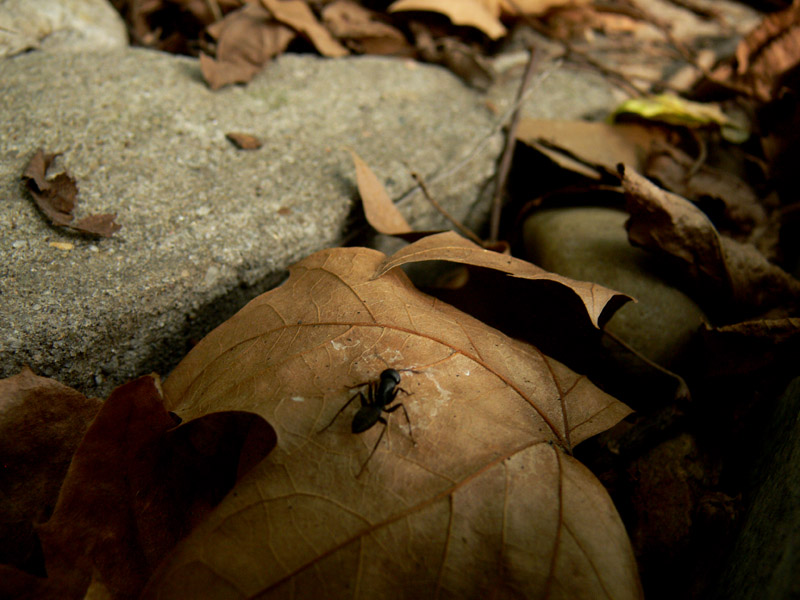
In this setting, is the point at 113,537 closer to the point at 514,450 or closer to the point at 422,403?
the point at 422,403

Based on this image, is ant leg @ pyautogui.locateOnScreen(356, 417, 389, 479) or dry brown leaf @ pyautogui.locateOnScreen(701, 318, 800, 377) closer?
ant leg @ pyautogui.locateOnScreen(356, 417, 389, 479)

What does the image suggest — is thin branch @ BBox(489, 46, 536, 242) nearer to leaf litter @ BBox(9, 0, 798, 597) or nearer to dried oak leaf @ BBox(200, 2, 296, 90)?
leaf litter @ BBox(9, 0, 798, 597)

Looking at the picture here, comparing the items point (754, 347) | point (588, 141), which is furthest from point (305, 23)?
point (754, 347)

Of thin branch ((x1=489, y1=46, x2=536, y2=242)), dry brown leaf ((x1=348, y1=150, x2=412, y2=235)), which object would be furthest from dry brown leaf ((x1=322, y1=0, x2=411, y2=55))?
dry brown leaf ((x1=348, y1=150, x2=412, y2=235))

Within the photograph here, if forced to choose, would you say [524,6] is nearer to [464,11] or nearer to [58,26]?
[464,11]

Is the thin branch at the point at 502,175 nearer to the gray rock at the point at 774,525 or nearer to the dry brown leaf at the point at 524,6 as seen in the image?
the dry brown leaf at the point at 524,6

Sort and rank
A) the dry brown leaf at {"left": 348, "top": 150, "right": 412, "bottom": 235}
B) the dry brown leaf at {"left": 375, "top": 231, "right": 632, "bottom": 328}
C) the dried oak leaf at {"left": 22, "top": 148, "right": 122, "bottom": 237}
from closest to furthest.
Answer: the dry brown leaf at {"left": 375, "top": 231, "right": 632, "bottom": 328} < the dried oak leaf at {"left": 22, "top": 148, "right": 122, "bottom": 237} < the dry brown leaf at {"left": 348, "top": 150, "right": 412, "bottom": 235}

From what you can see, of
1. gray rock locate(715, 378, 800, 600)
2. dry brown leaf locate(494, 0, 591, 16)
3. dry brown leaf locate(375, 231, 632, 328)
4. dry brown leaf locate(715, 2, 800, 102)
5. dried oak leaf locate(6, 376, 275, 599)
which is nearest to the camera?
gray rock locate(715, 378, 800, 600)
